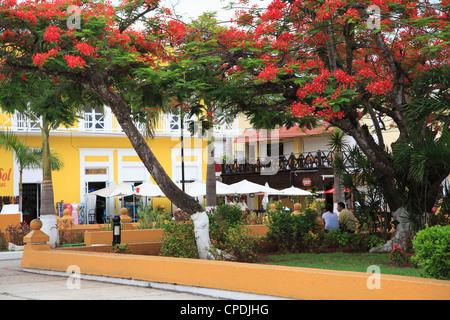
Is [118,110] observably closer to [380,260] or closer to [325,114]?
[325,114]

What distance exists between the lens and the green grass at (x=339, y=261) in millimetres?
11227

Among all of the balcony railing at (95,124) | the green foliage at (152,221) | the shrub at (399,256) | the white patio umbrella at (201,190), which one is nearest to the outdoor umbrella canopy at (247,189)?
the white patio umbrella at (201,190)

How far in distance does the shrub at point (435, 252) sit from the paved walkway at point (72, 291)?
3.36 meters

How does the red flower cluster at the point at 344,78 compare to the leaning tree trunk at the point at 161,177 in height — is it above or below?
above

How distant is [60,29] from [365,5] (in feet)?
19.5

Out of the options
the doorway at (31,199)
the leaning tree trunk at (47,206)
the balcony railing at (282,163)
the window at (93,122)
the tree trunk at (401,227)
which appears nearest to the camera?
the tree trunk at (401,227)

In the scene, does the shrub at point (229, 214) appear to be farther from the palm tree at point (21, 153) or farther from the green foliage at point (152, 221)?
the palm tree at point (21, 153)

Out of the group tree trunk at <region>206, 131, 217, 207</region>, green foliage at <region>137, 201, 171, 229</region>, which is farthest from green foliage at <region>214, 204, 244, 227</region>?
green foliage at <region>137, 201, 171, 229</region>

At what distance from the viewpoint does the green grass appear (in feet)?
36.8

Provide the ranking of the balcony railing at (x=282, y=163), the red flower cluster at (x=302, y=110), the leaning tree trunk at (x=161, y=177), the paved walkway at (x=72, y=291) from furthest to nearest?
the balcony railing at (x=282, y=163) < the leaning tree trunk at (x=161, y=177) < the red flower cluster at (x=302, y=110) < the paved walkway at (x=72, y=291)

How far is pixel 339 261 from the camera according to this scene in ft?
41.8

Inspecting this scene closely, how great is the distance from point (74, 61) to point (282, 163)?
2335cm
